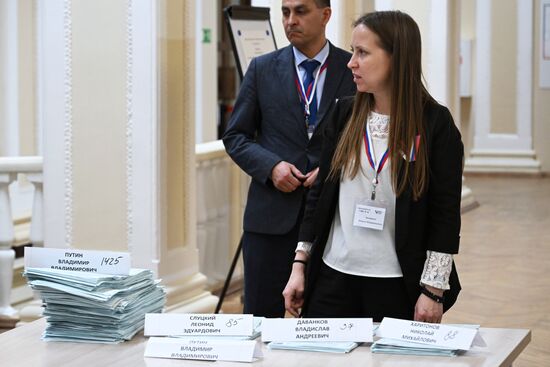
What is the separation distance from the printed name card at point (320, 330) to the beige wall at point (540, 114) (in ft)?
44.4

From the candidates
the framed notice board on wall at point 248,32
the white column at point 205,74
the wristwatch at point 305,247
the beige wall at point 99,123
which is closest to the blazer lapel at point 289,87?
the wristwatch at point 305,247

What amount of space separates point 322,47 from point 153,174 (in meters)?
1.49

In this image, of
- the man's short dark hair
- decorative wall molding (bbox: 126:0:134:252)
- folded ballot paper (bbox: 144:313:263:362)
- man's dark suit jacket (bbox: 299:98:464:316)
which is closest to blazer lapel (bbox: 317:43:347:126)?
the man's short dark hair

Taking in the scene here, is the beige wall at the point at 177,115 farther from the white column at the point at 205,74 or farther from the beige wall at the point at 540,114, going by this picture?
the beige wall at the point at 540,114

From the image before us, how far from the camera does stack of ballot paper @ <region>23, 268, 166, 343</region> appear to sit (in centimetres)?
273

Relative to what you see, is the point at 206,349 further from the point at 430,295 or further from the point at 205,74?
the point at 205,74

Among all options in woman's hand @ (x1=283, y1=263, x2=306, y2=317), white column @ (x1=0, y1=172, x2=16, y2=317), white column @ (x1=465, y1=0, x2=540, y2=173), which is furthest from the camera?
white column @ (x1=465, y1=0, x2=540, y2=173)

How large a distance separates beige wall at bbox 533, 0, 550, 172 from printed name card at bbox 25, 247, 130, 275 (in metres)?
13.6

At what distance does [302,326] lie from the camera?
264cm

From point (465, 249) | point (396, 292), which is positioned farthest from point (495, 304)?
point (396, 292)

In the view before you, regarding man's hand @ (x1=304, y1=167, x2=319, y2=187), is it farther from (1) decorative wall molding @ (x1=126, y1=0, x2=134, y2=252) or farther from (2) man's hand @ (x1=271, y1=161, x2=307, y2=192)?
(1) decorative wall molding @ (x1=126, y1=0, x2=134, y2=252)

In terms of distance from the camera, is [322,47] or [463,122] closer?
[322,47]

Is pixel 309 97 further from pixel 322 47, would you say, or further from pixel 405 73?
pixel 405 73

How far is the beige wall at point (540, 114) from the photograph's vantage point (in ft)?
51.4
